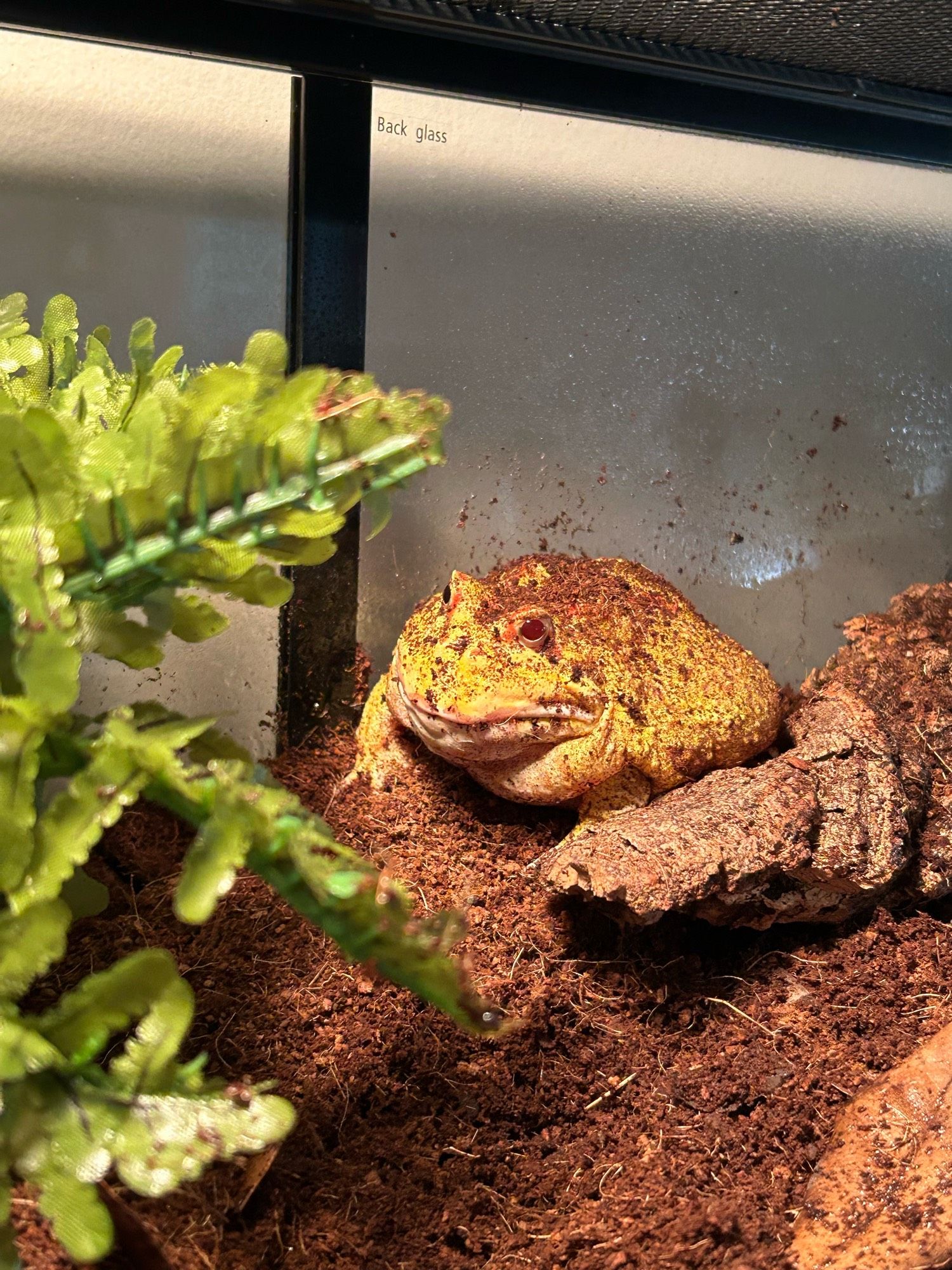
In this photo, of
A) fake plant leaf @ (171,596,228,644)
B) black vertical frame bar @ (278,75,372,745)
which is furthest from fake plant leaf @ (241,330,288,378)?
black vertical frame bar @ (278,75,372,745)

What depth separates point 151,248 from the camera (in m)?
1.96

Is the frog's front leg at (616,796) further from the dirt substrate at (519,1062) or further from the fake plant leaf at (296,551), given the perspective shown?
the fake plant leaf at (296,551)

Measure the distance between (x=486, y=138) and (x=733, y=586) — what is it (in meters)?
1.21

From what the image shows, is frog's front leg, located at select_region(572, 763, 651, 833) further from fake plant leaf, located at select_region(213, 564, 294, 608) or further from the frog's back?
fake plant leaf, located at select_region(213, 564, 294, 608)

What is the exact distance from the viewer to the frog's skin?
185cm

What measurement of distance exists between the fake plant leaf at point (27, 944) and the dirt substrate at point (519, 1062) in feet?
1.50

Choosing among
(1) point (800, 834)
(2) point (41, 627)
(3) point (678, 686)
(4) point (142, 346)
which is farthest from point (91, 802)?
(3) point (678, 686)

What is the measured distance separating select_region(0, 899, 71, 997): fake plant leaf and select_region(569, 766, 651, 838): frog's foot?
119cm

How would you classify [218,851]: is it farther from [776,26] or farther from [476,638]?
[776,26]

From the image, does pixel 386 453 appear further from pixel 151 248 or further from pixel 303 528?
pixel 151 248

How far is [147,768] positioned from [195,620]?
0.28 m

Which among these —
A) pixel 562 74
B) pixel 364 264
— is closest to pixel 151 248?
pixel 364 264

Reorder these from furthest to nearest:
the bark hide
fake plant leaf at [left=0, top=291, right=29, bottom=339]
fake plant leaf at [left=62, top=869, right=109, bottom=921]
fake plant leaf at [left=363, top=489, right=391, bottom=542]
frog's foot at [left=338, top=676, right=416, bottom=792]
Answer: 1. frog's foot at [left=338, top=676, right=416, bottom=792]
2. the bark hide
3. fake plant leaf at [left=0, top=291, right=29, bottom=339]
4. fake plant leaf at [left=62, top=869, right=109, bottom=921]
5. fake plant leaf at [left=363, top=489, right=391, bottom=542]

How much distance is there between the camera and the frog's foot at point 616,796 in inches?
76.3
